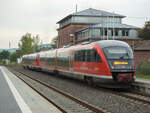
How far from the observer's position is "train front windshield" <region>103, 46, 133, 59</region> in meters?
15.1

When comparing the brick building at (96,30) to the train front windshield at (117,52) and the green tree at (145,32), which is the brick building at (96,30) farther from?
the train front windshield at (117,52)

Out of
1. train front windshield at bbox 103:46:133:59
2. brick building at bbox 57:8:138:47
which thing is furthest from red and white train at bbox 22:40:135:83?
brick building at bbox 57:8:138:47

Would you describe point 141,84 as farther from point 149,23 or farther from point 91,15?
point 91,15

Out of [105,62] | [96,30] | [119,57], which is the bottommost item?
[105,62]

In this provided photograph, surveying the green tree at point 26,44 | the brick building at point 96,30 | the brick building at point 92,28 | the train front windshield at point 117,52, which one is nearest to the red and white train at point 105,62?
the train front windshield at point 117,52

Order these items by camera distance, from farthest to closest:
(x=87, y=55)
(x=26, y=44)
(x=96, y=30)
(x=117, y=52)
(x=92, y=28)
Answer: (x=26, y=44), (x=96, y=30), (x=92, y=28), (x=87, y=55), (x=117, y=52)

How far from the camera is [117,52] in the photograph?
15.4 m

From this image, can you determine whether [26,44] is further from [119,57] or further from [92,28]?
[119,57]

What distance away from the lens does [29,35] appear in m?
87.5

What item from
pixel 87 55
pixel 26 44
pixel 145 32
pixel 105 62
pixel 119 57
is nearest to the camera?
pixel 105 62

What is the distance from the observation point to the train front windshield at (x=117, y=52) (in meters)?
15.1

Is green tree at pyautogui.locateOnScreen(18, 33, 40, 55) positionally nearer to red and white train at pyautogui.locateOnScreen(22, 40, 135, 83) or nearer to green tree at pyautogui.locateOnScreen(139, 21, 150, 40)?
green tree at pyautogui.locateOnScreen(139, 21, 150, 40)

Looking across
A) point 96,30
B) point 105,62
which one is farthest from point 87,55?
point 96,30

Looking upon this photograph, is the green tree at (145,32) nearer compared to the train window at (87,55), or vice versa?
the train window at (87,55)
